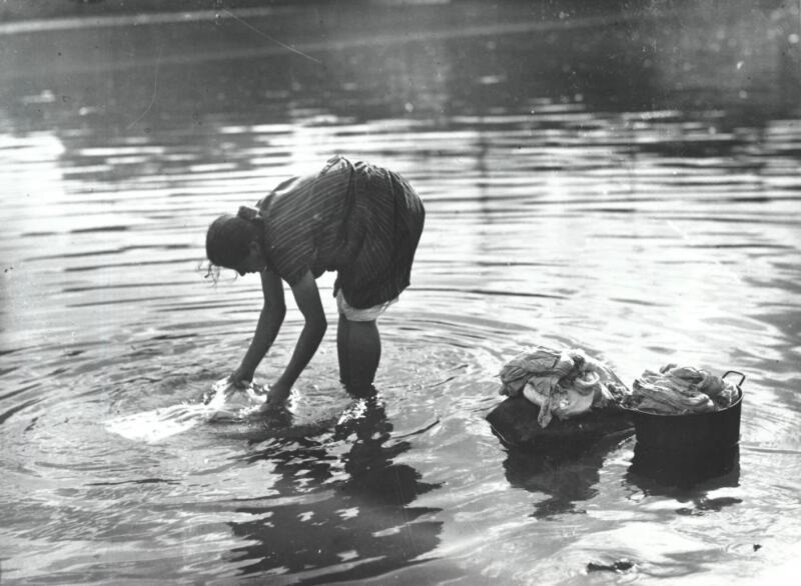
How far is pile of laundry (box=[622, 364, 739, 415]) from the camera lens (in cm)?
553

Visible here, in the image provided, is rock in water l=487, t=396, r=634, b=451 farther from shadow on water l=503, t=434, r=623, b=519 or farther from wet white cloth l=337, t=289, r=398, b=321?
wet white cloth l=337, t=289, r=398, b=321

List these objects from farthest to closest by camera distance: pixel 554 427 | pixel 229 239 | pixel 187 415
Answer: pixel 187 415, pixel 554 427, pixel 229 239

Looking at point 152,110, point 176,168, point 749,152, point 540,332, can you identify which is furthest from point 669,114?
point 540,332

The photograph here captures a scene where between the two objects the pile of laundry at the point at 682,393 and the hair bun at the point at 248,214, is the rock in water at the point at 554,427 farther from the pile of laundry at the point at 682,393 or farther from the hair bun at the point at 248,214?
the hair bun at the point at 248,214

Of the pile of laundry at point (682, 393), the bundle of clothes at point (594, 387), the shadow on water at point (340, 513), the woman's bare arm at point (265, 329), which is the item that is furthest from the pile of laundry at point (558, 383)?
the woman's bare arm at point (265, 329)

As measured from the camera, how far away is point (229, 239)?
5.64 m

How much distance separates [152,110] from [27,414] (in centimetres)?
1632

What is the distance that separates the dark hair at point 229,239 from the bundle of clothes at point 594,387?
166 cm

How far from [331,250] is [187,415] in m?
1.34

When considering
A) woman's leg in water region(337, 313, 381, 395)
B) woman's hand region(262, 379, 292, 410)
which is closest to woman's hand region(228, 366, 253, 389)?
woman's hand region(262, 379, 292, 410)

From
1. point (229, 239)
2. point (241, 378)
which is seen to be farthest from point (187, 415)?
point (229, 239)

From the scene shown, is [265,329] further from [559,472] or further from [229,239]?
[559,472]

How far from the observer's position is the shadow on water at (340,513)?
481cm

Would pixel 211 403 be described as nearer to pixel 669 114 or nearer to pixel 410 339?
pixel 410 339
